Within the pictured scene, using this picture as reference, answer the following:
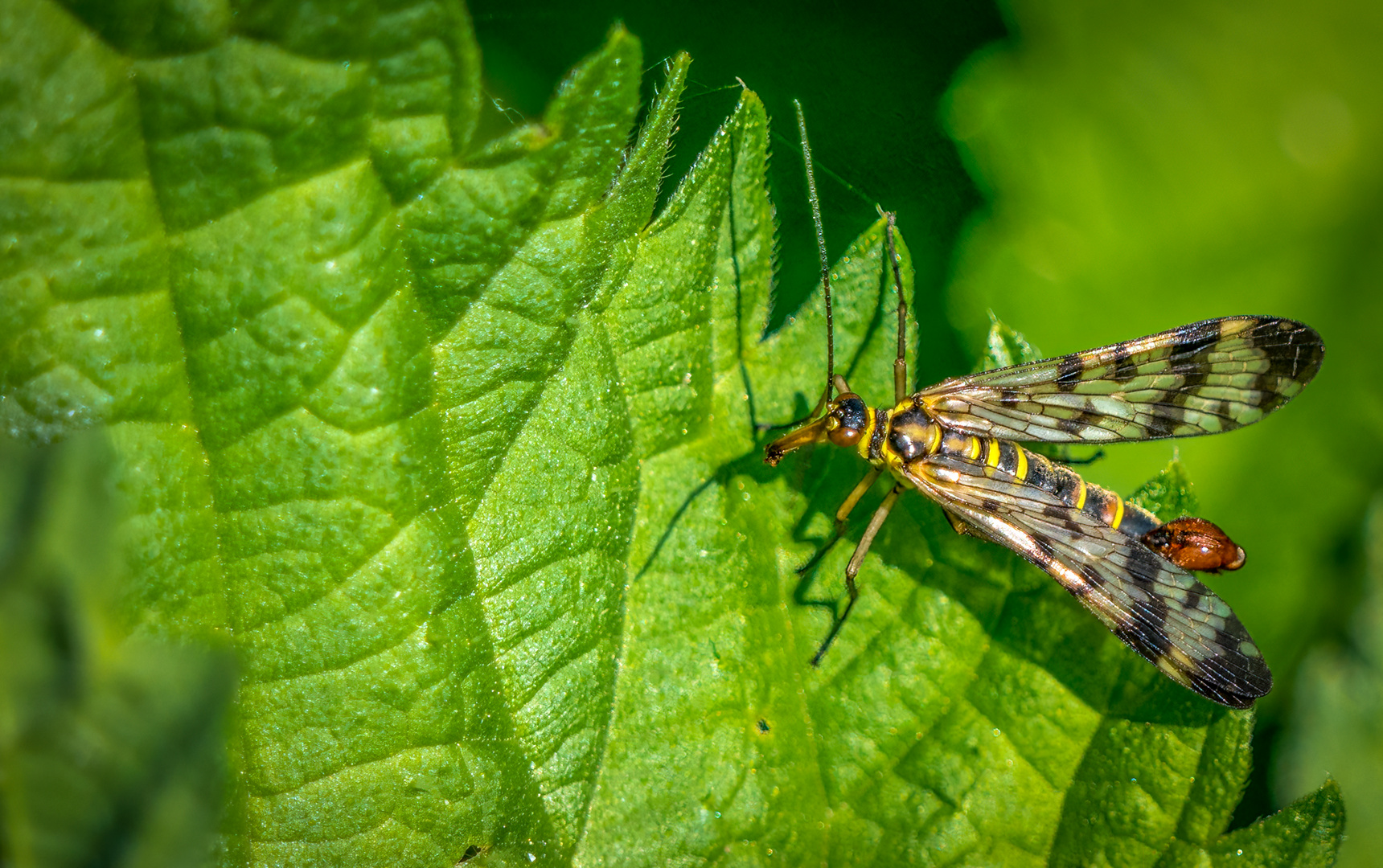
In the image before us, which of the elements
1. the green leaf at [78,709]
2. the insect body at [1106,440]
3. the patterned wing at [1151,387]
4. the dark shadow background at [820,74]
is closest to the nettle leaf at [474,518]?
the green leaf at [78,709]

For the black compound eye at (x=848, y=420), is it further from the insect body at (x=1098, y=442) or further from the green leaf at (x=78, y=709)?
the green leaf at (x=78, y=709)

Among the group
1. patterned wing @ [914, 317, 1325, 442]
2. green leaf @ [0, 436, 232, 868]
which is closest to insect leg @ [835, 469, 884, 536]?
patterned wing @ [914, 317, 1325, 442]

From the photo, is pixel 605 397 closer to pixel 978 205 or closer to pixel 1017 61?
pixel 978 205

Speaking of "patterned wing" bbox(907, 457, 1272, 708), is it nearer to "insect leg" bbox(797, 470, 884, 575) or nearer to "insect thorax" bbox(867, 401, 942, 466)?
"insect thorax" bbox(867, 401, 942, 466)

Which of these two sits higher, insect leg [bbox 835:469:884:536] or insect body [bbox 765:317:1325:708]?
insect body [bbox 765:317:1325:708]

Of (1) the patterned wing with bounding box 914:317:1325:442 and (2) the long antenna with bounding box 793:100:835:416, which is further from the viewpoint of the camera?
(1) the patterned wing with bounding box 914:317:1325:442

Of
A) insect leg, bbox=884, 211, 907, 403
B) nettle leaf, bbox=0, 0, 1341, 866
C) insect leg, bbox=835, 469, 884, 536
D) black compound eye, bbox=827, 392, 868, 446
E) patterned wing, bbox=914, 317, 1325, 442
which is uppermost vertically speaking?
patterned wing, bbox=914, 317, 1325, 442

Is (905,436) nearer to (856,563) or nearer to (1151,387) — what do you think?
(856,563)
